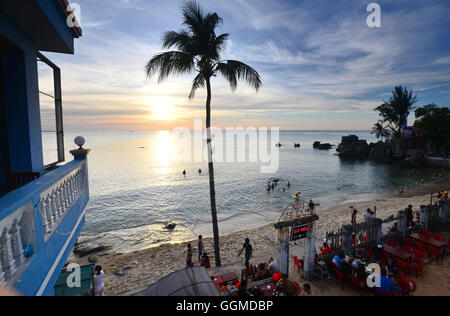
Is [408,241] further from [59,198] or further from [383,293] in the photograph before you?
[59,198]

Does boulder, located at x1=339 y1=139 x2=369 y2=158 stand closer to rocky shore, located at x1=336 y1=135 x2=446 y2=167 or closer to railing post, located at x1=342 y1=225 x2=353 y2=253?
rocky shore, located at x1=336 y1=135 x2=446 y2=167

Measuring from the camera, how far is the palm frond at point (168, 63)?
10891 mm

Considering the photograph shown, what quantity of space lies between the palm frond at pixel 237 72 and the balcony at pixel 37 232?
8.16m

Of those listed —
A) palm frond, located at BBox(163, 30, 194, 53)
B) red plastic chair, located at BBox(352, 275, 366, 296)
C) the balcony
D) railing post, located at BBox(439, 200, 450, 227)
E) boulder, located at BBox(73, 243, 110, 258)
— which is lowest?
boulder, located at BBox(73, 243, 110, 258)

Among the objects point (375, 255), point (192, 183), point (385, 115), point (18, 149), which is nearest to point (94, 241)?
point (18, 149)

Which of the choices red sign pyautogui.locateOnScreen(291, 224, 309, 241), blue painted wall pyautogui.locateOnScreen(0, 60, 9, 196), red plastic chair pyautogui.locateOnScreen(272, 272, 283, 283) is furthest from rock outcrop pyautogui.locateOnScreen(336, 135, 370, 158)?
blue painted wall pyautogui.locateOnScreen(0, 60, 9, 196)

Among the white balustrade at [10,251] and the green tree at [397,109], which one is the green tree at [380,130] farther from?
the white balustrade at [10,251]

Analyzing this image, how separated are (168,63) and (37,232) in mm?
8997

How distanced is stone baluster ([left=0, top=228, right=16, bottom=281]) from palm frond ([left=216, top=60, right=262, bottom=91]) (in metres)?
10.3

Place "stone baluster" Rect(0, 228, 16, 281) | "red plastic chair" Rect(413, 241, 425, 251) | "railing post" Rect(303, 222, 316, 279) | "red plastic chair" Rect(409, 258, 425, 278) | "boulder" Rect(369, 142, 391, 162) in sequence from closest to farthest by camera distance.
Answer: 1. "stone baluster" Rect(0, 228, 16, 281)
2. "red plastic chair" Rect(409, 258, 425, 278)
3. "railing post" Rect(303, 222, 316, 279)
4. "red plastic chair" Rect(413, 241, 425, 251)
5. "boulder" Rect(369, 142, 391, 162)

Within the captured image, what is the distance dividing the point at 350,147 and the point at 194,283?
87.0 meters

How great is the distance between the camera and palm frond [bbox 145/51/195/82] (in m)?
10.9
